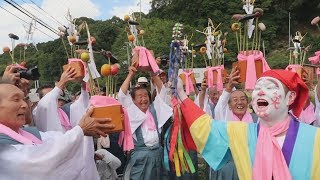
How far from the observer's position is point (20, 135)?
2.81 metres

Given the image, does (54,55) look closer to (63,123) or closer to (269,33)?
(269,33)

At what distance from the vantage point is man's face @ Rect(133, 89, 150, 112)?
534 centimetres

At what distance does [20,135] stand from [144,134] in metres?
2.51

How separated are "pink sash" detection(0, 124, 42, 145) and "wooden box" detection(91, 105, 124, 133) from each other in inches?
17.4

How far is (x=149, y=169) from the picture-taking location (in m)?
5.16

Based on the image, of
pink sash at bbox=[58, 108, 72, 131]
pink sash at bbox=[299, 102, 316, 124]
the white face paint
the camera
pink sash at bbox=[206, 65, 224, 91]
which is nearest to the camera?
the white face paint

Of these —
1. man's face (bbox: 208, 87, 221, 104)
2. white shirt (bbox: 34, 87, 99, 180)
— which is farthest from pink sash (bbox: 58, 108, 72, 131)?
man's face (bbox: 208, 87, 221, 104)

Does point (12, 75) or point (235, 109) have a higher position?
point (12, 75)

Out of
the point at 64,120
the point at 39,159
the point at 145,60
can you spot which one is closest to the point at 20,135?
the point at 39,159

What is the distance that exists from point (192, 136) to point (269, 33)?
41372 millimetres

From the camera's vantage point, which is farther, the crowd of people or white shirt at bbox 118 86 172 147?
white shirt at bbox 118 86 172 147

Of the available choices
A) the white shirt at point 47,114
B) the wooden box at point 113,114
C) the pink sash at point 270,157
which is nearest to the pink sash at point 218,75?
the white shirt at point 47,114

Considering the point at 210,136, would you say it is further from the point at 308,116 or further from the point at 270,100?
the point at 308,116

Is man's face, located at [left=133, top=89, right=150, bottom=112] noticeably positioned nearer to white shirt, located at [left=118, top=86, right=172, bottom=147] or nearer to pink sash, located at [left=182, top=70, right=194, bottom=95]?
white shirt, located at [left=118, top=86, right=172, bottom=147]
